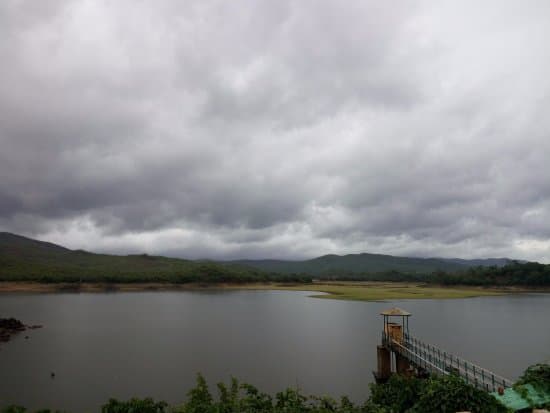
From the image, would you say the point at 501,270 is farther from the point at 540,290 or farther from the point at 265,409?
the point at 265,409

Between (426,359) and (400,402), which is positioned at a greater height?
(400,402)

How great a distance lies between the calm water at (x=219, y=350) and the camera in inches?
1058

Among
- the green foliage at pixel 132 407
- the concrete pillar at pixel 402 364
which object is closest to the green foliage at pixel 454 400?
the green foliage at pixel 132 407

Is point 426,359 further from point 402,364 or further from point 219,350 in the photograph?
point 219,350

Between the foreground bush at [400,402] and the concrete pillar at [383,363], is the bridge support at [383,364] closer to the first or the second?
the concrete pillar at [383,363]

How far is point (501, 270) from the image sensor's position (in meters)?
140

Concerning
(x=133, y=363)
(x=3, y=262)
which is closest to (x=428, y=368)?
(x=133, y=363)

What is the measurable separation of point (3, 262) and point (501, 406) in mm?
179566

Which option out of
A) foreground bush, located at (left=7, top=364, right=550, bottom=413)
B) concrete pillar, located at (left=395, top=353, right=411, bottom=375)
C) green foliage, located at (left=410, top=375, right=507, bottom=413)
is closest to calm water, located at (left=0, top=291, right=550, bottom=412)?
concrete pillar, located at (left=395, top=353, right=411, bottom=375)

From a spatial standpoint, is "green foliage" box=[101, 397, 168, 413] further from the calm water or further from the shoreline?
the shoreline

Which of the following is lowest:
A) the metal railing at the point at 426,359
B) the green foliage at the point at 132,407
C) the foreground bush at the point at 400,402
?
the metal railing at the point at 426,359

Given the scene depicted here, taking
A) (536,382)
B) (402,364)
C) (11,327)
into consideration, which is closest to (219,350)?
(402,364)

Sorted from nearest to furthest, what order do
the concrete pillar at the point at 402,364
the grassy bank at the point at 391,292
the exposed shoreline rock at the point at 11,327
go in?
the concrete pillar at the point at 402,364 → the exposed shoreline rock at the point at 11,327 → the grassy bank at the point at 391,292

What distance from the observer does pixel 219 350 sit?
37.2 m
